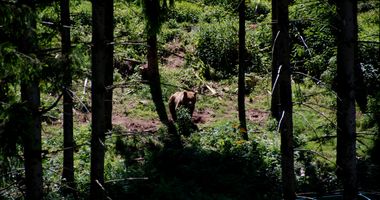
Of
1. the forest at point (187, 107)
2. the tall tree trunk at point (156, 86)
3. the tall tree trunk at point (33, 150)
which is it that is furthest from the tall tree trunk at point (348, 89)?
the tall tree trunk at point (156, 86)

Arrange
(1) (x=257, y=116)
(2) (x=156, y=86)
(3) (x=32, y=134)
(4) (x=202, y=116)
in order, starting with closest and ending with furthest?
(3) (x=32, y=134), (4) (x=202, y=116), (1) (x=257, y=116), (2) (x=156, y=86)

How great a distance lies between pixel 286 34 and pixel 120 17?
856 inches

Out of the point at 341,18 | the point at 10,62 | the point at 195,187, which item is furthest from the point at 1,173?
the point at 195,187

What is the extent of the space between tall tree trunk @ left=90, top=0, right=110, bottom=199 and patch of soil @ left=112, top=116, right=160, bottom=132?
11.9 metres

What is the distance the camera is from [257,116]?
72.1 ft

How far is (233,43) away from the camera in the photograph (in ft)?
88.9

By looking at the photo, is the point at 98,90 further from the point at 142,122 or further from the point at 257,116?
the point at 257,116

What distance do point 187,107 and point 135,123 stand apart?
7.11 feet

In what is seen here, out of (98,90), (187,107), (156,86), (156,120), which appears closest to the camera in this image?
(98,90)

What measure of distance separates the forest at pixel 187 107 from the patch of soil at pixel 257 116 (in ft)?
0.18

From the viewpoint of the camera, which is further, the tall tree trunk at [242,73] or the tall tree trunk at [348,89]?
the tall tree trunk at [242,73]

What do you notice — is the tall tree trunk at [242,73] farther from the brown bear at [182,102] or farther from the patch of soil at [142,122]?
the brown bear at [182,102]

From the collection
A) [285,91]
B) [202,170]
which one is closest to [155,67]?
[202,170]

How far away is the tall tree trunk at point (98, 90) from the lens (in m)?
7.35
